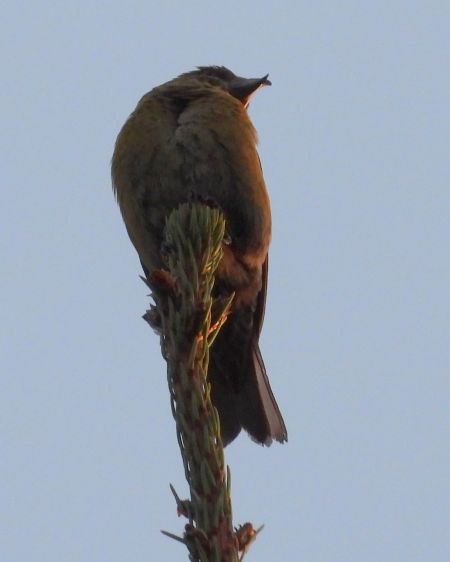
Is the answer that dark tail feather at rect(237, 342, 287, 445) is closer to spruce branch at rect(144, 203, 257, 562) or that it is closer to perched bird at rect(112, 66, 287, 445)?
perched bird at rect(112, 66, 287, 445)

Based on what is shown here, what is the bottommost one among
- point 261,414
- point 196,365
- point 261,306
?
point 196,365

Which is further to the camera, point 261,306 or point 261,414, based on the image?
point 261,306

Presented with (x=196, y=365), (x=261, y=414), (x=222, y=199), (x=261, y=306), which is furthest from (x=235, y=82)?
(x=196, y=365)

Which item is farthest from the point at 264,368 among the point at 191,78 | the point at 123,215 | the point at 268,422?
the point at 191,78

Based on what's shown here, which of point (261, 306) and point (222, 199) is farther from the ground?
point (222, 199)

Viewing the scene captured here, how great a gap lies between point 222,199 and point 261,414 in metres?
1.06

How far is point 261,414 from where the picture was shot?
4.59 meters

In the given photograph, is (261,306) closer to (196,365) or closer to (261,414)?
(261,414)

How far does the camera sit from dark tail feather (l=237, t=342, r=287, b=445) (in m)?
4.55

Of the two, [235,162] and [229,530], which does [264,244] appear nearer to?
[235,162]

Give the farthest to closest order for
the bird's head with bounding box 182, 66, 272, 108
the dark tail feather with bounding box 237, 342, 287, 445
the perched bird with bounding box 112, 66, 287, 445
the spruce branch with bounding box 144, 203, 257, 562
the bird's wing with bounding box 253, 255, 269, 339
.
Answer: the bird's head with bounding box 182, 66, 272, 108 → the bird's wing with bounding box 253, 255, 269, 339 → the dark tail feather with bounding box 237, 342, 287, 445 → the perched bird with bounding box 112, 66, 287, 445 → the spruce branch with bounding box 144, 203, 257, 562

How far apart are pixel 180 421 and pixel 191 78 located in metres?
3.53

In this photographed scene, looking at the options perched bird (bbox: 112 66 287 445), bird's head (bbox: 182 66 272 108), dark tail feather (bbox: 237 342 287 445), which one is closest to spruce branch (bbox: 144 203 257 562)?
perched bird (bbox: 112 66 287 445)

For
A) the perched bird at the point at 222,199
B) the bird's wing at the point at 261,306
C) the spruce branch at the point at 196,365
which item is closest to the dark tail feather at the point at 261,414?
the perched bird at the point at 222,199
